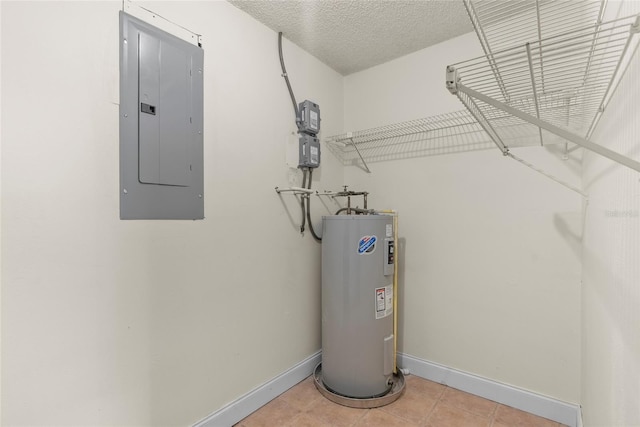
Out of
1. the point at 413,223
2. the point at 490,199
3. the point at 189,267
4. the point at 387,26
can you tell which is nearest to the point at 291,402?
the point at 189,267

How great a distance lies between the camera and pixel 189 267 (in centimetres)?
144

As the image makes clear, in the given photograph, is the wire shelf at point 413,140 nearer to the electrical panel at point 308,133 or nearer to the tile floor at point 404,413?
the electrical panel at point 308,133

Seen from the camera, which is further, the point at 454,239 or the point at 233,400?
the point at 454,239

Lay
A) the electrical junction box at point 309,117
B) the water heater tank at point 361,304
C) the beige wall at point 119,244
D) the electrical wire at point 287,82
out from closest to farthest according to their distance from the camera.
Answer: the beige wall at point 119,244, the water heater tank at point 361,304, the electrical wire at point 287,82, the electrical junction box at point 309,117

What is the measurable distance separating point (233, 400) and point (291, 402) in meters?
0.36

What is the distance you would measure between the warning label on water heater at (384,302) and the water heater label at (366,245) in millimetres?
243

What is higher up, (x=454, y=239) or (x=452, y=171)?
(x=452, y=171)

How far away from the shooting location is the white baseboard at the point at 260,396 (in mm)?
1535

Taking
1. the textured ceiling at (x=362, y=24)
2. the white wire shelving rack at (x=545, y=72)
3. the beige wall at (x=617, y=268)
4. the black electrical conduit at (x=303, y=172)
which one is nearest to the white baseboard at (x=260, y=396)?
the black electrical conduit at (x=303, y=172)

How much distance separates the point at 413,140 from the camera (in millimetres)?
2123

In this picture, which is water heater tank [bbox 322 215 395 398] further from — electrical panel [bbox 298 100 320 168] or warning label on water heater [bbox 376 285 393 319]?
electrical panel [bbox 298 100 320 168]

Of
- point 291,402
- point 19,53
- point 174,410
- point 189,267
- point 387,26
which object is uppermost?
point 387,26

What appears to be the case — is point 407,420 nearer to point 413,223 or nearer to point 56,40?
point 413,223

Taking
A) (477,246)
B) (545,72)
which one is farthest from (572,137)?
(477,246)
